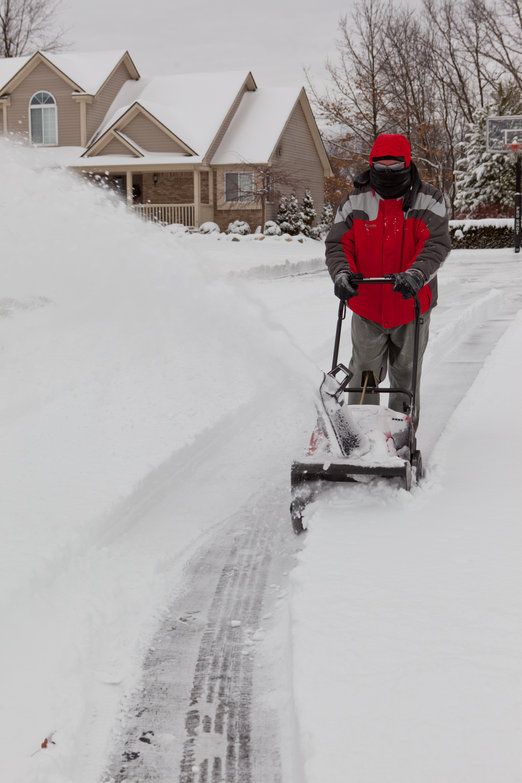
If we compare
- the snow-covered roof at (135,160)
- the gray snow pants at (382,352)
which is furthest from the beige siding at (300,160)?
the gray snow pants at (382,352)

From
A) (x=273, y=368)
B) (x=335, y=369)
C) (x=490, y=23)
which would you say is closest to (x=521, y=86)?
(x=490, y=23)

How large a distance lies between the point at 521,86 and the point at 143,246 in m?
36.1

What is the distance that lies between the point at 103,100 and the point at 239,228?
729 cm

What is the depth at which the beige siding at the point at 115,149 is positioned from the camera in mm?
29891

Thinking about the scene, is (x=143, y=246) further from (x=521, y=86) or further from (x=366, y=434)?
(x=521, y=86)

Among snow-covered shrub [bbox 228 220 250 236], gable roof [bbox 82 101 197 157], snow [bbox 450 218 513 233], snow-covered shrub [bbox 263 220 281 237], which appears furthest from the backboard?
gable roof [bbox 82 101 197 157]

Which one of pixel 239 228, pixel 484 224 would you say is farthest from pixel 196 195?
pixel 484 224

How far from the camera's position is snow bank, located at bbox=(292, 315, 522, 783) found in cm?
227

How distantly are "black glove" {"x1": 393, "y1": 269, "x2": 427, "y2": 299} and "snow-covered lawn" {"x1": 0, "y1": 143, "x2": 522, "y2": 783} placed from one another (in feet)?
3.03

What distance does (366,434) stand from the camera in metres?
4.16

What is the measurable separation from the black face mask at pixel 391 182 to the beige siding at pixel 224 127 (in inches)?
999

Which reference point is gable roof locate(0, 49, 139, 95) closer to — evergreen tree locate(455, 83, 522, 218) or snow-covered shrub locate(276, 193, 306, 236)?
snow-covered shrub locate(276, 193, 306, 236)

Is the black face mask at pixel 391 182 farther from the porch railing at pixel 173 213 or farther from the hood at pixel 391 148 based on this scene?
the porch railing at pixel 173 213

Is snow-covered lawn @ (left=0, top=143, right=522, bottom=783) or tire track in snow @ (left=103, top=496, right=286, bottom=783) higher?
snow-covered lawn @ (left=0, top=143, right=522, bottom=783)
